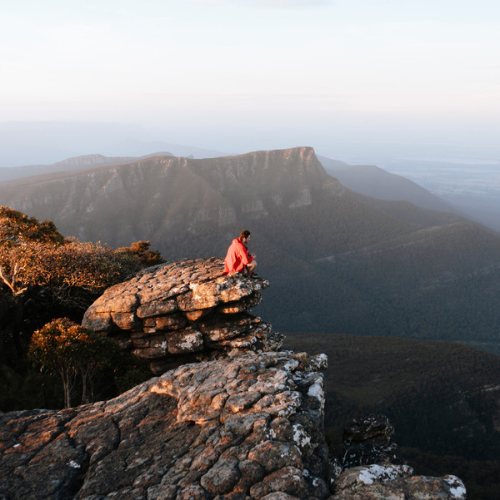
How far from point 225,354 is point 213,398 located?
26.4ft

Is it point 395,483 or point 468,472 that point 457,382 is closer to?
point 468,472

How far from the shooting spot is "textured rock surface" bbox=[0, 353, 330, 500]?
7602 mm

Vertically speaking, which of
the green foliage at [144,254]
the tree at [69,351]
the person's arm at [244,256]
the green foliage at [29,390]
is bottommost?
the green foliage at [29,390]

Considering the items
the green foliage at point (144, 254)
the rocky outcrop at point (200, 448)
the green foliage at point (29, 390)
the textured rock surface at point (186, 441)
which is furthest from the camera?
the green foliage at point (144, 254)

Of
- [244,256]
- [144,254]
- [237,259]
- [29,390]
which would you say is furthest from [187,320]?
[144,254]

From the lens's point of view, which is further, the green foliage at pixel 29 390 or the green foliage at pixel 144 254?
the green foliage at pixel 144 254

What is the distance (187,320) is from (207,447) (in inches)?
406

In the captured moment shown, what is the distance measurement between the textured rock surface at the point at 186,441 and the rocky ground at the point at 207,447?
26 mm

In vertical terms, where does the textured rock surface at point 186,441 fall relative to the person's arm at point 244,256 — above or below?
below

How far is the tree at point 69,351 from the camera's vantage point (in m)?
16.4

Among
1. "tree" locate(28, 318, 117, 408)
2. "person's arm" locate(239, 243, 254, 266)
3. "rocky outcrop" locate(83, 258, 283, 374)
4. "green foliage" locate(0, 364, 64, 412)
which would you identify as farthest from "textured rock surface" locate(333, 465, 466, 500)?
"green foliage" locate(0, 364, 64, 412)

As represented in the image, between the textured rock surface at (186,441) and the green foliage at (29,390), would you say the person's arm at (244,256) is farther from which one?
the green foliage at (29,390)

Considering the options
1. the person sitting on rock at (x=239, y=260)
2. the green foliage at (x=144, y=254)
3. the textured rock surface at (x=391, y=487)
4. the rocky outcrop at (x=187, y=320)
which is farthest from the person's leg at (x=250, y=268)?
the green foliage at (x=144, y=254)

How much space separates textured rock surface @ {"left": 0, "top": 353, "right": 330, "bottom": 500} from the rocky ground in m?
0.03
